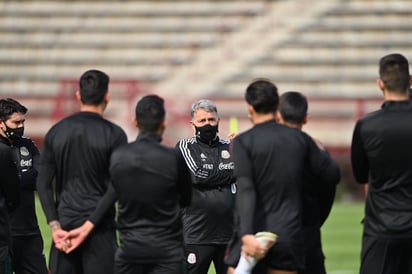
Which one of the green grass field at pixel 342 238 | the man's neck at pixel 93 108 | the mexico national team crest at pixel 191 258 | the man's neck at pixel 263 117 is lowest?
the green grass field at pixel 342 238

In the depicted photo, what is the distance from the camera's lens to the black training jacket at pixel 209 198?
9.66 metres

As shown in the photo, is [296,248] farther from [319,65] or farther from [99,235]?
[319,65]

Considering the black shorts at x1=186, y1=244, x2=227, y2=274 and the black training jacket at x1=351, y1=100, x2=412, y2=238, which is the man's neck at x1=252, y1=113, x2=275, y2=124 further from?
the black shorts at x1=186, y1=244, x2=227, y2=274

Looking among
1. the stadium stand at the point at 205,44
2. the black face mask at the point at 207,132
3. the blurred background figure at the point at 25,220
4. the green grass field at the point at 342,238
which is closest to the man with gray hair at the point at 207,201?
the black face mask at the point at 207,132

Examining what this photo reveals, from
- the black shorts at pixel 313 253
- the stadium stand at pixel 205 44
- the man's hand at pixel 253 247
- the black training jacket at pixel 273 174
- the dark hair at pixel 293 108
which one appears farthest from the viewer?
the stadium stand at pixel 205 44

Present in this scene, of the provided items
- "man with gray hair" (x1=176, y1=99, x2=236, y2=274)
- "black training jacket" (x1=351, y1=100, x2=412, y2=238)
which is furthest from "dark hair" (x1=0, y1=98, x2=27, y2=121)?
"black training jacket" (x1=351, y1=100, x2=412, y2=238)

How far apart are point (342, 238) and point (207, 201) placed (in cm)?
783

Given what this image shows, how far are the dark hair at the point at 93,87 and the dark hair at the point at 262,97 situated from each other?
41.7 inches

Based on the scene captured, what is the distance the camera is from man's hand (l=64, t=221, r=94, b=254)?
7.77 m

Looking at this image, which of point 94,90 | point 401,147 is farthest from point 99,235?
point 401,147

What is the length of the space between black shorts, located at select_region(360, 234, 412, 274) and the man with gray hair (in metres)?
2.01

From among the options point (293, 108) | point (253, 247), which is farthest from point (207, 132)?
point (253, 247)

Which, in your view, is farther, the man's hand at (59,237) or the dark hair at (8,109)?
the dark hair at (8,109)

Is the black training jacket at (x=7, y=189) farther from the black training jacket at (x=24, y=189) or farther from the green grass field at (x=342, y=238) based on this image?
the green grass field at (x=342, y=238)
